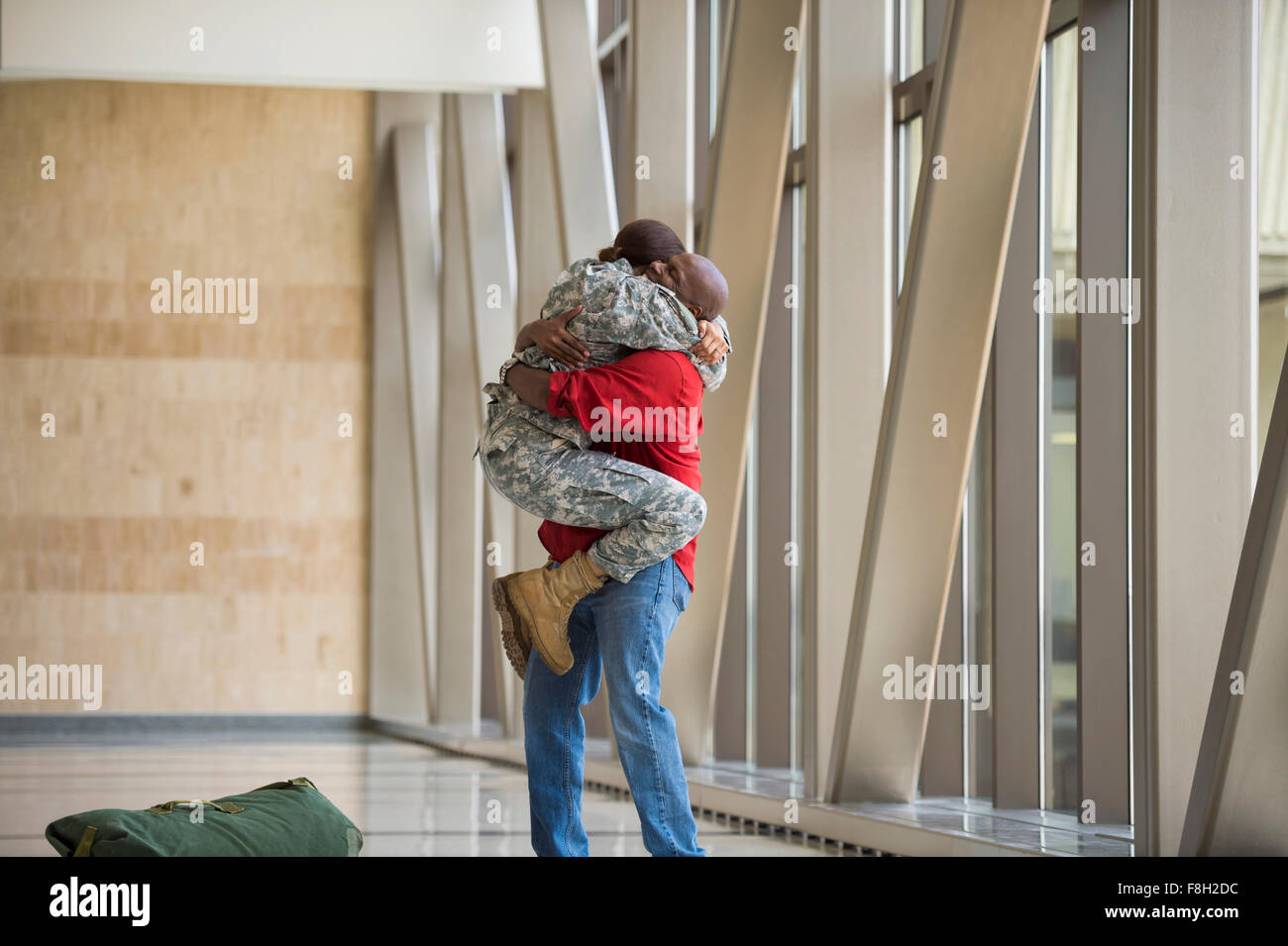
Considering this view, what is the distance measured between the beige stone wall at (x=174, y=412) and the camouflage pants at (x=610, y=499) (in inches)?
456

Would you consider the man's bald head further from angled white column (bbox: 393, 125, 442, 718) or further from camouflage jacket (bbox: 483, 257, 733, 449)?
angled white column (bbox: 393, 125, 442, 718)

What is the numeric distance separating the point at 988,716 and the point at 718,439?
2011 mm

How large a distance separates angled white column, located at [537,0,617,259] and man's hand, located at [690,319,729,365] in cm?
499

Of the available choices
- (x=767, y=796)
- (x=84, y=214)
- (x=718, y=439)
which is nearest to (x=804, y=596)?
(x=767, y=796)

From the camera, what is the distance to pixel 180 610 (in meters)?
14.5

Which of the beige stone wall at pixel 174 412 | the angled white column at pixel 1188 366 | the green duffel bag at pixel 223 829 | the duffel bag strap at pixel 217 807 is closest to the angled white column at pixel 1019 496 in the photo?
the angled white column at pixel 1188 366

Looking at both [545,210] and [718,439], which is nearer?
[718,439]

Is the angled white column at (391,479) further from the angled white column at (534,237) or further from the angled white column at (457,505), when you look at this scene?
the angled white column at (534,237)

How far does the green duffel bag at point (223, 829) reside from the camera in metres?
3.59

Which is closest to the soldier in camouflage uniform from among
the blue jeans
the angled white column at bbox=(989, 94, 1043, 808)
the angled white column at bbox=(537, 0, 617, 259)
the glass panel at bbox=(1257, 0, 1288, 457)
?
the blue jeans

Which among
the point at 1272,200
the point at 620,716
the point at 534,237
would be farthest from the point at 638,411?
the point at 534,237

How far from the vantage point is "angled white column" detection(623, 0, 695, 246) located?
7883 mm

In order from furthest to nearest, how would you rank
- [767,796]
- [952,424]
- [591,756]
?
[591,756] → [767,796] → [952,424]
